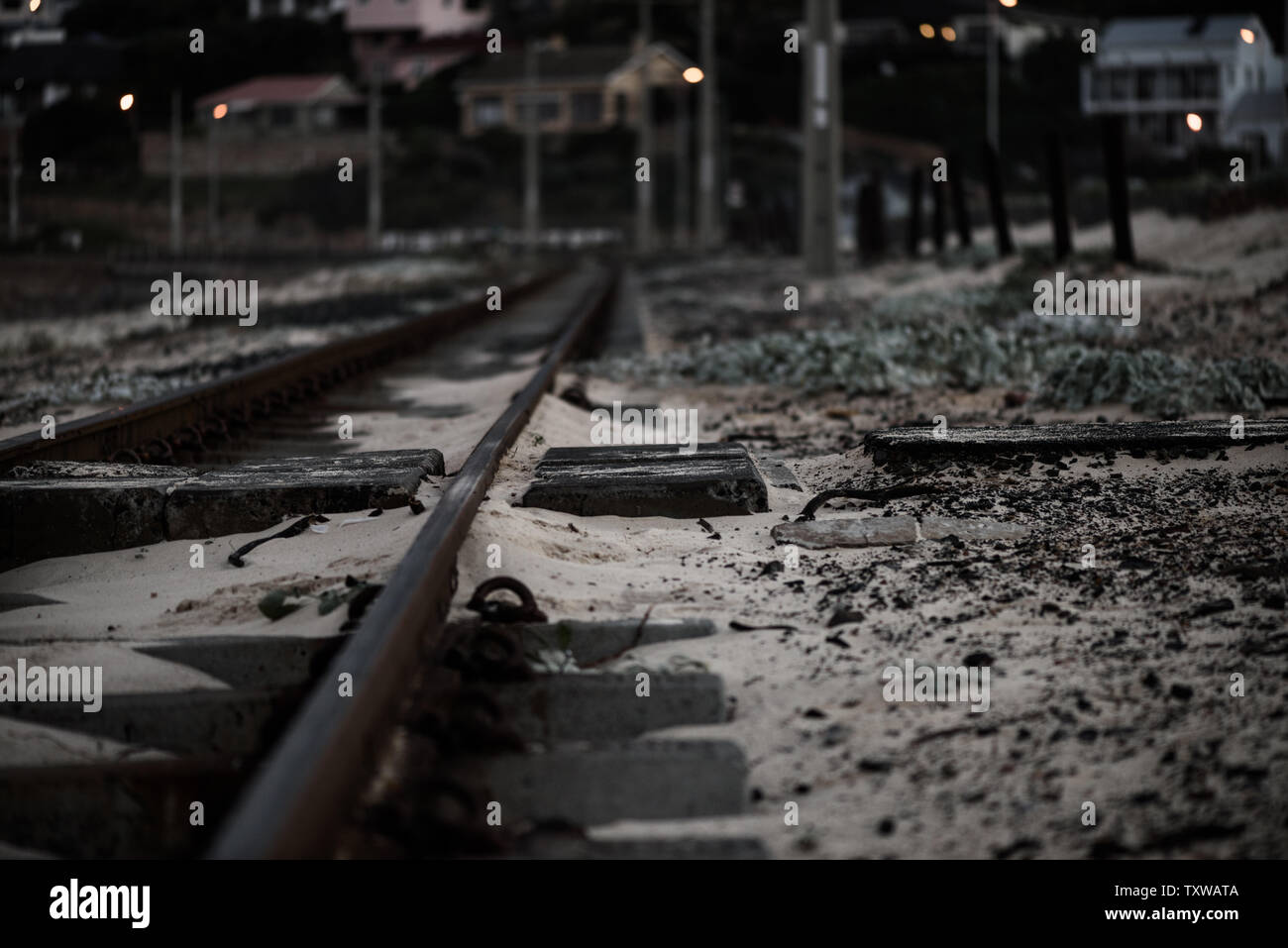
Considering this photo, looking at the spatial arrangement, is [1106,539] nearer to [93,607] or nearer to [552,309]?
[93,607]

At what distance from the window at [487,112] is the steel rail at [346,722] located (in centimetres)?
9124

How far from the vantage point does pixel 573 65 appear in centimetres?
9212

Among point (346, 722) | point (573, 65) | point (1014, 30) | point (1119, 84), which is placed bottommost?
point (346, 722)

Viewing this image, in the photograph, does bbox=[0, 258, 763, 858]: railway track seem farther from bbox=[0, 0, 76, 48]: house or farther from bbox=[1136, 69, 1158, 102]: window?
bbox=[0, 0, 76, 48]: house

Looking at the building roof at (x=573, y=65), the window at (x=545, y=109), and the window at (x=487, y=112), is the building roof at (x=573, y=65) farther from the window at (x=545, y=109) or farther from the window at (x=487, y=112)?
the window at (x=487, y=112)

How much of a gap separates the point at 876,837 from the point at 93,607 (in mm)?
2486

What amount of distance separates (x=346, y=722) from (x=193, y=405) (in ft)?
17.3

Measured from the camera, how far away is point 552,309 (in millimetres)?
20750

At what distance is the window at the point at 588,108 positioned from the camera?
91000 millimetres

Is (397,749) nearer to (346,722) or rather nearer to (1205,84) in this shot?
(346,722)

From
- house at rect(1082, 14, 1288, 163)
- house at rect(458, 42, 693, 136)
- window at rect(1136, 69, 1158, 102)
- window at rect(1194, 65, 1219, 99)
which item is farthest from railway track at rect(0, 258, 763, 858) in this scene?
house at rect(458, 42, 693, 136)

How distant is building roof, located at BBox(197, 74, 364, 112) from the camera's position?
95.0 metres

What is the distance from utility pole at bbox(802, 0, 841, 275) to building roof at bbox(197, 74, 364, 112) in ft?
248

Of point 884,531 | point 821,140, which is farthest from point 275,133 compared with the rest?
point 884,531
